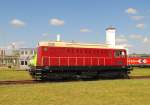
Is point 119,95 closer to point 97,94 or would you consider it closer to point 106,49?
point 97,94

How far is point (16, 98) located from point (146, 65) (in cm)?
5996

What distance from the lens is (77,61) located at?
29828 mm

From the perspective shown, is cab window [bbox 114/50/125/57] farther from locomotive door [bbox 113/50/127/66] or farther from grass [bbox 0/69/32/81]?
grass [bbox 0/69/32/81]

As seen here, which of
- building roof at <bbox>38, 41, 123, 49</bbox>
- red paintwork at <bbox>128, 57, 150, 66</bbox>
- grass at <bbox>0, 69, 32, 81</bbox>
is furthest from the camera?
red paintwork at <bbox>128, 57, 150, 66</bbox>

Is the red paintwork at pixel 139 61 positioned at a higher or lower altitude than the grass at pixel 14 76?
higher

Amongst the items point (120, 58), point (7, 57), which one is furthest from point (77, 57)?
point (7, 57)

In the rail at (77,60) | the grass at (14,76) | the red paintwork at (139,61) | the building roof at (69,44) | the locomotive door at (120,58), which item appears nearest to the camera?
the rail at (77,60)

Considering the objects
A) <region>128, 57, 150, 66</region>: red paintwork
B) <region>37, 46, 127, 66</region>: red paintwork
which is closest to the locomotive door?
<region>37, 46, 127, 66</region>: red paintwork

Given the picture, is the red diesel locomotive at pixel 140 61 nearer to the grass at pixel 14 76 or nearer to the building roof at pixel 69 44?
the grass at pixel 14 76

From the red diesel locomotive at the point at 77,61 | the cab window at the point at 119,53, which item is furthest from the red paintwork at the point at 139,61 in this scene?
the red diesel locomotive at the point at 77,61

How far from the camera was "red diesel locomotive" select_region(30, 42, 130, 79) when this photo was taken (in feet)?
92.0

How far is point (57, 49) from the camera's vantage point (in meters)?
29.1

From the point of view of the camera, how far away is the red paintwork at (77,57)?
1121 inches

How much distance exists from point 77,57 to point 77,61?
18.7 inches
